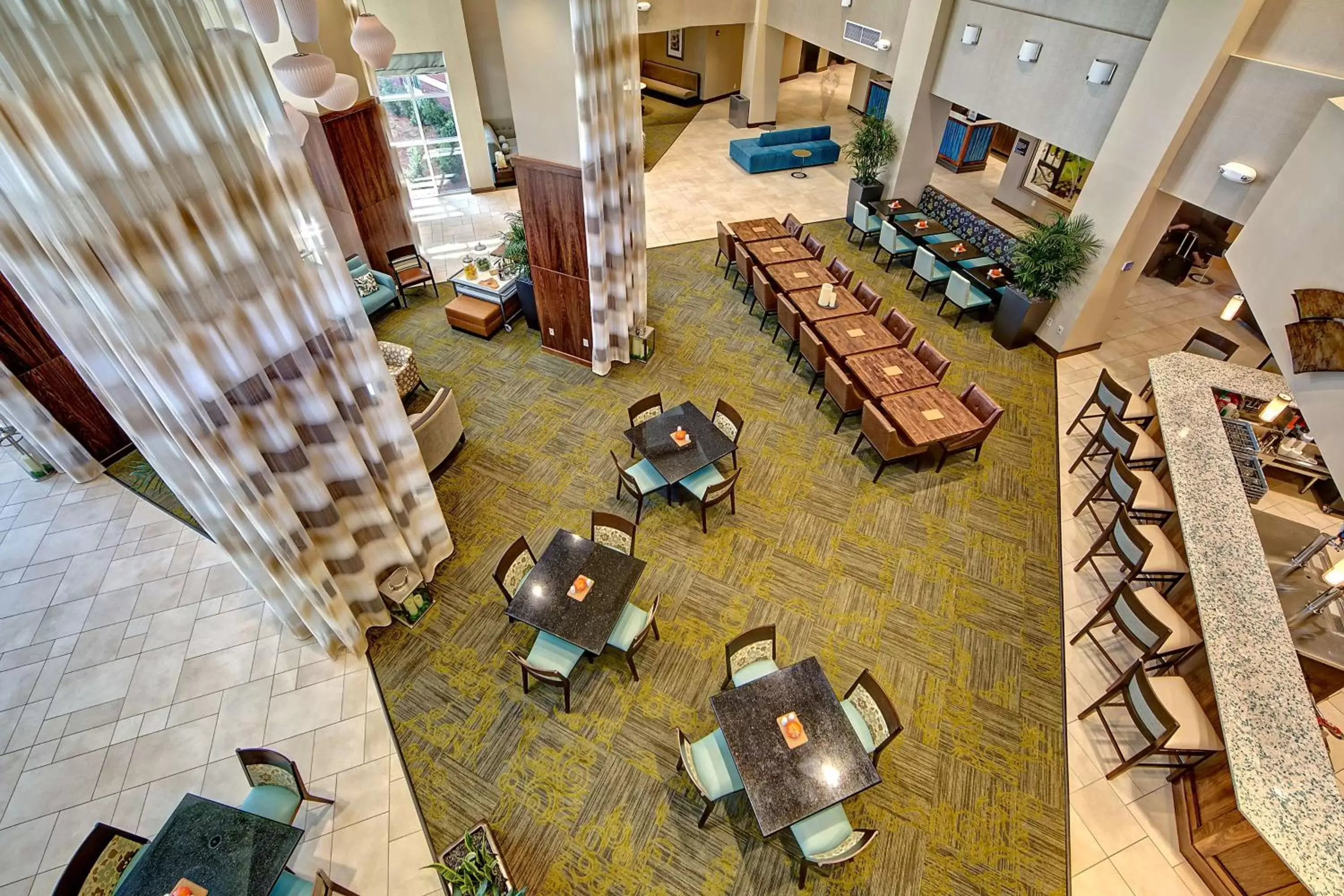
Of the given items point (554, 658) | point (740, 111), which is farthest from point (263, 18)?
point (740, 111)

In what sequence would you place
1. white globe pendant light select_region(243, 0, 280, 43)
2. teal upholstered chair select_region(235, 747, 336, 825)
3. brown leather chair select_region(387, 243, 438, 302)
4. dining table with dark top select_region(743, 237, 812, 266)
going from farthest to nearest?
brown leather chair select_region(387, 243, 438, 302), dining table with dark top select_region(743, 237, 812, 266), teal upholstered chair select_region(235, 747, 336, 825), white globe pendant light select_region(243, 0, 280, 43)

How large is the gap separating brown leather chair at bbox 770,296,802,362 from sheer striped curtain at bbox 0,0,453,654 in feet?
17.2

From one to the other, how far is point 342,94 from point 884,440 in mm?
5921

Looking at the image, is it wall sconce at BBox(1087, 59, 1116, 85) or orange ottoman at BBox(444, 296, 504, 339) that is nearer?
wall sconce at BBox(1087, 59, 1116, 85)

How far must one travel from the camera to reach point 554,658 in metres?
4.84

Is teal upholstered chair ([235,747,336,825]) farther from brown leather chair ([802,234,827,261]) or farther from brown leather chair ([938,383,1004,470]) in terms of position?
brown leather chair ([802,234,827,261])

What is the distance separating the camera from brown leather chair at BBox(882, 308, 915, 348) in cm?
779

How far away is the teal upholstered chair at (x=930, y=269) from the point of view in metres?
9.50

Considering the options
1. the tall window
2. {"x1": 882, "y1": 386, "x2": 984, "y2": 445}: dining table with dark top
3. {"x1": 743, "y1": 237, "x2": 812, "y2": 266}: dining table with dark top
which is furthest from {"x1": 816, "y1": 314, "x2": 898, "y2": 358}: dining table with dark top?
the tall window

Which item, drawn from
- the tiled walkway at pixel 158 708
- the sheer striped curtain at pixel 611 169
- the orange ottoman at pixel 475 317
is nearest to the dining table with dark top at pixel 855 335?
the sheer striped curtain at pixel 611 169

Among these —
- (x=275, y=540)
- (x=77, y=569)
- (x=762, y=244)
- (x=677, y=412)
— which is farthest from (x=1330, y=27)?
(x=77, y=569)

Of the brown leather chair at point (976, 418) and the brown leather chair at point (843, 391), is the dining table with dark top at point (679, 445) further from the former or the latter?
the brown leather chair at point (976, 418)

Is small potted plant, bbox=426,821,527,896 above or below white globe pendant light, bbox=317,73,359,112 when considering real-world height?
below

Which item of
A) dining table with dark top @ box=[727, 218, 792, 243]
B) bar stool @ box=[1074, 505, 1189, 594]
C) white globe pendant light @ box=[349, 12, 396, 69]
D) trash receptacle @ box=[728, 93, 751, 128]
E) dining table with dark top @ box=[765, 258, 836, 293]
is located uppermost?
white globe pendant light @ box=[349, 12, 396, 69]
